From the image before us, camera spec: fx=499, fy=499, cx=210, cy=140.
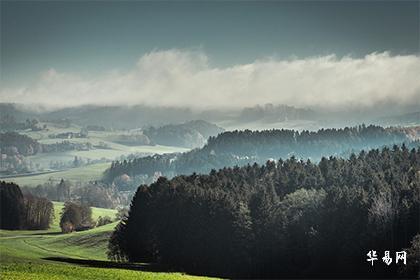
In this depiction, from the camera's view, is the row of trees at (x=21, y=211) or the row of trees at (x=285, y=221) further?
the row of trees at (x=21, y=211)

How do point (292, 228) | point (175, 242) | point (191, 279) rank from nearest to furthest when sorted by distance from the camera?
point (191, 279) → point (292, 228) → point (175, 242)

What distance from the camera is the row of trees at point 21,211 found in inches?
6772

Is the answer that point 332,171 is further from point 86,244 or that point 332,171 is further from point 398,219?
point 86,244

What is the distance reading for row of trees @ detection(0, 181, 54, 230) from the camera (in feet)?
564

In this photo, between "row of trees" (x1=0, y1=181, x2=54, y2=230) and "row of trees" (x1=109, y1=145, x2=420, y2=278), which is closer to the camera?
"row of trees" (x1=109, y1=145, x2=420, y2=278)

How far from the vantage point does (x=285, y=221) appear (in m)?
97.6

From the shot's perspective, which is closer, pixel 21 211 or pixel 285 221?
pixel 285 221

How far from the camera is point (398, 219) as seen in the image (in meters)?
80.9

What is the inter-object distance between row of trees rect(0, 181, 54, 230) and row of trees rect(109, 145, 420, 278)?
66.4 meters

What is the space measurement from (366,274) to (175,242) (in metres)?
40.3

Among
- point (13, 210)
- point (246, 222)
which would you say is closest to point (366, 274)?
point (246, 222)

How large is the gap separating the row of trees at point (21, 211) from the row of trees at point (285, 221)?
66.4 meters

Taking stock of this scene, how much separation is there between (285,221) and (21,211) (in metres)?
116

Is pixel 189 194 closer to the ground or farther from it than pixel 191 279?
farther from it
